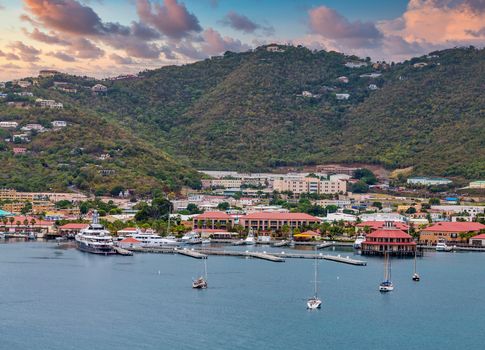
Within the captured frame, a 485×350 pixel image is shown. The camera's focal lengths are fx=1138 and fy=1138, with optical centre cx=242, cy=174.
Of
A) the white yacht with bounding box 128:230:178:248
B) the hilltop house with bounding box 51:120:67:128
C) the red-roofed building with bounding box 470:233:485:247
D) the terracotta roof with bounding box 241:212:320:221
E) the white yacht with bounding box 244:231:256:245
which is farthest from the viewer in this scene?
the hilltop house with bounding box 51:120:67:128

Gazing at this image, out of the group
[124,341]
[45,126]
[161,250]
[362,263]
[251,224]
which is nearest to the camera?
[124,341]

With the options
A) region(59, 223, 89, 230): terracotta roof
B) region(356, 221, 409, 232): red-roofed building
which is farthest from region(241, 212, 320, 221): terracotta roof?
region(59, 223, 89, 230): terracotta roof

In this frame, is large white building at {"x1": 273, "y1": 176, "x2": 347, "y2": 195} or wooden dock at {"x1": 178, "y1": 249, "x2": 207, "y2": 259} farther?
large white building at {"x1": 273, "y1": 176, "x2": 347, "y2": 195}

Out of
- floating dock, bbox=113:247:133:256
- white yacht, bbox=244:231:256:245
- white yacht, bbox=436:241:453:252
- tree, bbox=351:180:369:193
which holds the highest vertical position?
tree, bbox=351:180:369:193

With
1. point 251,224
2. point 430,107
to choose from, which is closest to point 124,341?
point 251,224

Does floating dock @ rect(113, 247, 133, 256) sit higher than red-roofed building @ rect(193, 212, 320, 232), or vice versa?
red-roofed building @ rect(193, 212, 320, 232)

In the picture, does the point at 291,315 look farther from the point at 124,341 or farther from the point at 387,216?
the point at 387,216

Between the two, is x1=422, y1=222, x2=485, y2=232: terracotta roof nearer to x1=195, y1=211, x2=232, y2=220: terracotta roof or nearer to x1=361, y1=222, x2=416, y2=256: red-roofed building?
x1=361, y1=222, x2=416, y2=256: red-roofed building
